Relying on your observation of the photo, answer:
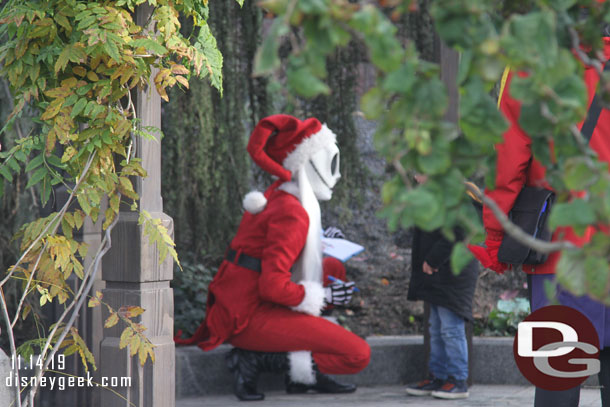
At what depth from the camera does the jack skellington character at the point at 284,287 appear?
526cm

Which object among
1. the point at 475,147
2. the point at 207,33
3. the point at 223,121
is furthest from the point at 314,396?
the point at 475,147

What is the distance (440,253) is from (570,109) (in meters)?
4.15

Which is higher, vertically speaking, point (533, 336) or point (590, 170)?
point (590, 170)

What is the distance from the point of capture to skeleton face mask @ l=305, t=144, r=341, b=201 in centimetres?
559

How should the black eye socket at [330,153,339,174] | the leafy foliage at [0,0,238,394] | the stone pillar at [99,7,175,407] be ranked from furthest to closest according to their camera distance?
the black eye socket at [330,153,339,174]
the stone pillar at [99,7,175,407]
the leafy foliage at [0,0,238,394]

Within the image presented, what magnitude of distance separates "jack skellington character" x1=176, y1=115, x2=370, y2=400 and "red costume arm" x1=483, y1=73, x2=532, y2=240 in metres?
2.59

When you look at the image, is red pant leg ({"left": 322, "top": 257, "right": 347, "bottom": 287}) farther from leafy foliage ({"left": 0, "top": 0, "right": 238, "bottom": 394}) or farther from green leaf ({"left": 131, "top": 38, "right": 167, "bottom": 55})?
green leaf ({"left": 131, "top": 38, "right": 167, "bottom": 55})

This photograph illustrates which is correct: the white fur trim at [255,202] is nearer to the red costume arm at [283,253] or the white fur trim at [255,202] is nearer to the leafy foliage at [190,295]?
the red costume arm at [283,253]

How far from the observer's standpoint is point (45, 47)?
3.28 m

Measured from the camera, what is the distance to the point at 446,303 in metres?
5.43

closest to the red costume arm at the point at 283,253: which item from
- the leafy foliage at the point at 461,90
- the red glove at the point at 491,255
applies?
the red glove at the point at 491,255

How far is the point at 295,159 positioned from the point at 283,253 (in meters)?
0.69

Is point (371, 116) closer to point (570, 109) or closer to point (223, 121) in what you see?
point (570, 109)

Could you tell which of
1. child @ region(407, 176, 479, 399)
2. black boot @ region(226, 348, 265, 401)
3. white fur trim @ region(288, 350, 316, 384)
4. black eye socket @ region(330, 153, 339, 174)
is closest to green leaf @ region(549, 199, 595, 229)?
child @ region(407, 176, 479, 399)
